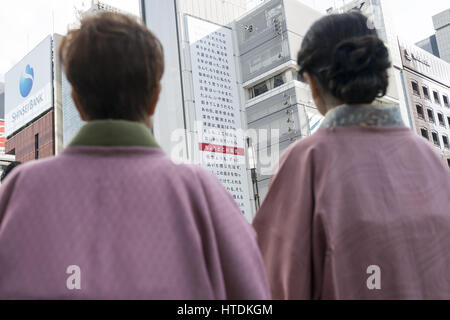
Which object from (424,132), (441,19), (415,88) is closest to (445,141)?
(424,132)

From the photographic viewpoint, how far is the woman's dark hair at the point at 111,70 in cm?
82

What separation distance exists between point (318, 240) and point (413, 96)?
25665 mm

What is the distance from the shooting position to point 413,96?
2453cm

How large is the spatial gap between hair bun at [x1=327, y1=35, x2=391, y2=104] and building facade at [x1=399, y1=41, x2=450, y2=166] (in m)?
24.0

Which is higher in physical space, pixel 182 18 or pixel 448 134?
pixel 448 134

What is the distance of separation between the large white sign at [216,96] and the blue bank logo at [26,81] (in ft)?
85.3

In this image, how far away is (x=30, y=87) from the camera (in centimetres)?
3162

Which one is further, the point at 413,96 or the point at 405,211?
the point at 413,96

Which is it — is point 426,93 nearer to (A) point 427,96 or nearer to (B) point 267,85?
(A) point 427,96

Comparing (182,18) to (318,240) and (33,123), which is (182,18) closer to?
(318,240)

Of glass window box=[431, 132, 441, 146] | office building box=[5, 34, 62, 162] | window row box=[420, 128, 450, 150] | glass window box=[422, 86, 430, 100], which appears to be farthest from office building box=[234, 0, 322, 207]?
office building box=[5, 34, 62, 162]

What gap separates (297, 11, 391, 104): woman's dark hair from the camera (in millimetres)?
1060

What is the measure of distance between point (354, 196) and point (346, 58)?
0.31 m
